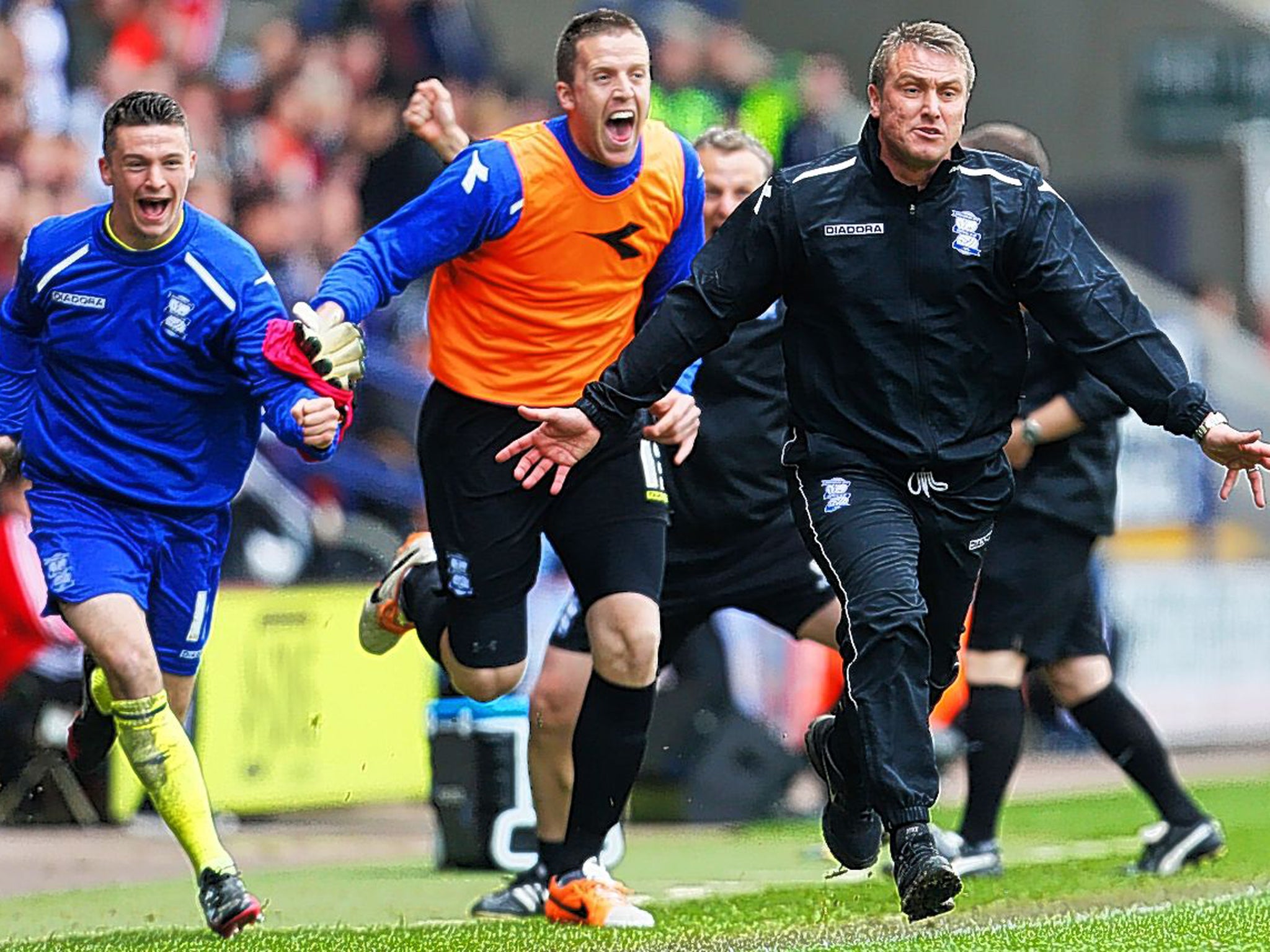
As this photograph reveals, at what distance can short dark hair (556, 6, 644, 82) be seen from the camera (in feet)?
22.2

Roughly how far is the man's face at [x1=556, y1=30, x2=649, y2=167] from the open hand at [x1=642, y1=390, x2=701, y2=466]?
79 centimetres

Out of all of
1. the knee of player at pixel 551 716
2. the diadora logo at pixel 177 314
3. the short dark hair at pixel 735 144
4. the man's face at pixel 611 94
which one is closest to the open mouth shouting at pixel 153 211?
the diadora logo at pixel 177 314

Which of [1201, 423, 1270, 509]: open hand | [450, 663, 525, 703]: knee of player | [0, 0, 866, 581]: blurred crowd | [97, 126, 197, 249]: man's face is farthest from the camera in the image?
[0, 0, 866, 581]: blurred crowd

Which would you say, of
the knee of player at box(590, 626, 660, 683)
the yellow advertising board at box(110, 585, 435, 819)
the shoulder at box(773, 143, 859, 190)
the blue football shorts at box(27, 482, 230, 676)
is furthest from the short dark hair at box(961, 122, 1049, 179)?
the yellow advertising board at box(110, 585, 435, 819)

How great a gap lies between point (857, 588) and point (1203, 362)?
41.3 ft

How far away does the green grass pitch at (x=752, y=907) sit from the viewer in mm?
6086

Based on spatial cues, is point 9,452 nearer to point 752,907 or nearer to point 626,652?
point 626,652

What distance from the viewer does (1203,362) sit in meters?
→ 17.7

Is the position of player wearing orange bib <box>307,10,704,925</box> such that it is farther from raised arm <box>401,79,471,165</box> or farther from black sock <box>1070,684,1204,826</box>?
black sock <box>1070,684,1204,826</box>

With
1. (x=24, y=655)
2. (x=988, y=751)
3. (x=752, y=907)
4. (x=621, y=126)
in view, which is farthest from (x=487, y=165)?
(x=24, y=655)

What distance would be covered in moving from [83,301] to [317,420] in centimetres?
102

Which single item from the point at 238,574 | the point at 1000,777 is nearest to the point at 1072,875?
the point at 1000,777

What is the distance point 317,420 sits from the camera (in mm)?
6250

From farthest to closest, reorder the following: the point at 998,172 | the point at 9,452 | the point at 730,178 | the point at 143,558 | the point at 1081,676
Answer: the point at 1081,676
the point at 730,178
the point at 9,452
the point at 143,558
the point at 998,172
